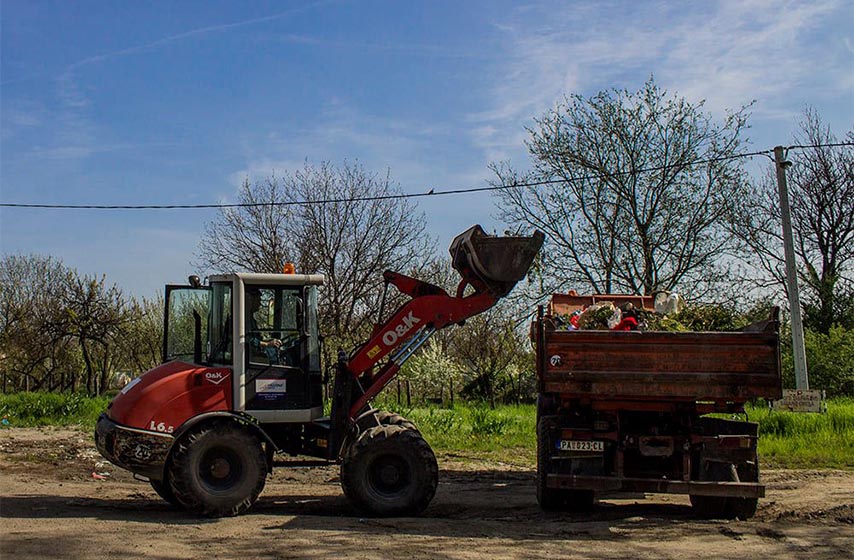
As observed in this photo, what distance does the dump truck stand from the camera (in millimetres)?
8766

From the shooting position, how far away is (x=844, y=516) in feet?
30.4

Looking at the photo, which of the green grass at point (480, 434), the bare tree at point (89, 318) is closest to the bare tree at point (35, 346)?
the bare tree at point (89, 318)

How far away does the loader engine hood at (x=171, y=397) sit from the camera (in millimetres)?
9141

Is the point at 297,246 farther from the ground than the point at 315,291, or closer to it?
farther from the ground

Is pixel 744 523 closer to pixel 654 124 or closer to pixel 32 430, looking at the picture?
pixel 32 430

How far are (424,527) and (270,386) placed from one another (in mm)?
2430

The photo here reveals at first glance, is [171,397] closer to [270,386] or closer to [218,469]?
[218,469]

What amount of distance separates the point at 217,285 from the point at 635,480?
507 centimetres

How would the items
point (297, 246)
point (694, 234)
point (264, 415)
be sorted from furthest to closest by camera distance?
point (297, 246)
point (694, 234)
point (264, 415)

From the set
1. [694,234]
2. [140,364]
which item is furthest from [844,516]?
[140,364]

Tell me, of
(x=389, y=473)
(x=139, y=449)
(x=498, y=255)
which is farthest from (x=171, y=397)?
(x=498, y=255)

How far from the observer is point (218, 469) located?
30.4 ft

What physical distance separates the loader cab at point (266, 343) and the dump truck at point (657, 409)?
262 cm

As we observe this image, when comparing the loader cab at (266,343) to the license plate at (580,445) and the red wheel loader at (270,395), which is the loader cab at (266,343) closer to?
the red wheel loader at (270,395)
